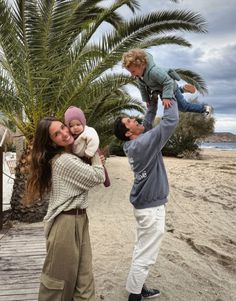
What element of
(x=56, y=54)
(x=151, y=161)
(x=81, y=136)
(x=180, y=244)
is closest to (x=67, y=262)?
(x=81, y=136)

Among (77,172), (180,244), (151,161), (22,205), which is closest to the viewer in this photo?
(77,172)

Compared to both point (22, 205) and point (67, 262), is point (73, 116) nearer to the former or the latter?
point (67, 262)

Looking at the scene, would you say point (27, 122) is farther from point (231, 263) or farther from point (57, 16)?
point (231, 263)

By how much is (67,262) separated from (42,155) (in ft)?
2.42

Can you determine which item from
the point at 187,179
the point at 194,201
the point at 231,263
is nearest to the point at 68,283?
the point at 231,263

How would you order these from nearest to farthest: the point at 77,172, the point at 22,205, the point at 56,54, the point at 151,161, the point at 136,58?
the point at 77,172, the point at 136,58, the point at 151,161, the point at 56,54, the point at 22,205

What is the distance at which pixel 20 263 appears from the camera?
479 centimetres

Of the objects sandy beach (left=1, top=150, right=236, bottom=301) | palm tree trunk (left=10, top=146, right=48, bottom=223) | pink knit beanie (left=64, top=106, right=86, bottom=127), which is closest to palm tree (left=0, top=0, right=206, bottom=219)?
palm tree trunk (left=10, top=146, right=48, bottom=223)

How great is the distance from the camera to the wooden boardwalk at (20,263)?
3.91 meters

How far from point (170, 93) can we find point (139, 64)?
34 centimetres

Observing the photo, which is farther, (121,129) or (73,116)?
(121,129)

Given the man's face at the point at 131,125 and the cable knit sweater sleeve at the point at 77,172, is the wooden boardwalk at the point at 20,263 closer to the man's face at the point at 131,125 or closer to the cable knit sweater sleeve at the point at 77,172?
the cable knit sweater sleeve at the point at 77,172

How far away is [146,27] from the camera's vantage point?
325 inches

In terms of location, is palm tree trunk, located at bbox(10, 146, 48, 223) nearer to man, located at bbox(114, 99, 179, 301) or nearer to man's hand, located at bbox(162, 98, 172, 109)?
man, located at bbox(114, 99, 179, 301)
